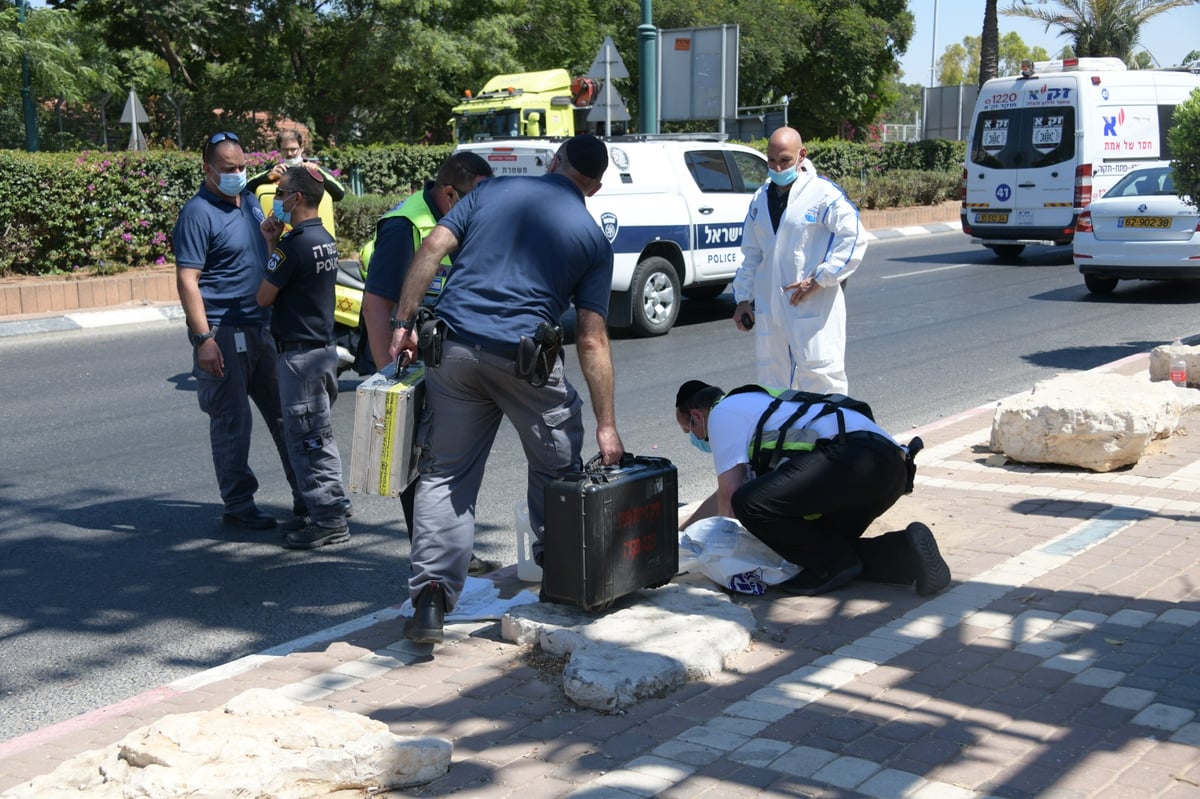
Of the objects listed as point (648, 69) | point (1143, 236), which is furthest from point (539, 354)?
point (648, 69)

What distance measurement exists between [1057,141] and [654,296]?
8.51 m

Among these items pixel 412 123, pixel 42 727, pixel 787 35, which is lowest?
pixel 42 727

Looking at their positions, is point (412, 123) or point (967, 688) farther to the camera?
point (412, 123)

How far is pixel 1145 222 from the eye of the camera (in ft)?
47.0

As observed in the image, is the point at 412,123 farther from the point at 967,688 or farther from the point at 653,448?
the point at 967,688

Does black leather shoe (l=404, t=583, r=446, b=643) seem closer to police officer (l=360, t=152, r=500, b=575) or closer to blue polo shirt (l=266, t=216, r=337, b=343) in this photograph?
police officer (l=360, t=152, r=500, b=575)

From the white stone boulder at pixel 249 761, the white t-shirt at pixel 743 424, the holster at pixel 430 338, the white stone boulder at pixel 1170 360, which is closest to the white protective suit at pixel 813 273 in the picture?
the white t-shirt at pixel 743 424

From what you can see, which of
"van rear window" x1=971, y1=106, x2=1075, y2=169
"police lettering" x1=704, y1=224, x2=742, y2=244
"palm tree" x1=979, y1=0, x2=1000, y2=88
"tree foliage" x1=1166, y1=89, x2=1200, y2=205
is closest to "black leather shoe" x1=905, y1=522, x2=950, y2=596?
"tree foliage" x1=1166, y1=89, x2=1200, y2=205

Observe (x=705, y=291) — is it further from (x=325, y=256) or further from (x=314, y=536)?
(x=314, y=536)

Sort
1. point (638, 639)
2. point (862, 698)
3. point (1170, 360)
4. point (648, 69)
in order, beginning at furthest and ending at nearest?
point (648, 69), point (1170, 360), point (638, 639), point (862, 698)

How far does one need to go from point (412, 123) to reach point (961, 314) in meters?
21.0

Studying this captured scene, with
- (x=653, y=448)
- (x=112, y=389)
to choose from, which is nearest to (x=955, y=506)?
(x=653, y=448)

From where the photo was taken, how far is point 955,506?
252 inches

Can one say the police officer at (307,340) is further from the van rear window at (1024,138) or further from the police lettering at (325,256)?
→ the van rear window at (1024,138)
